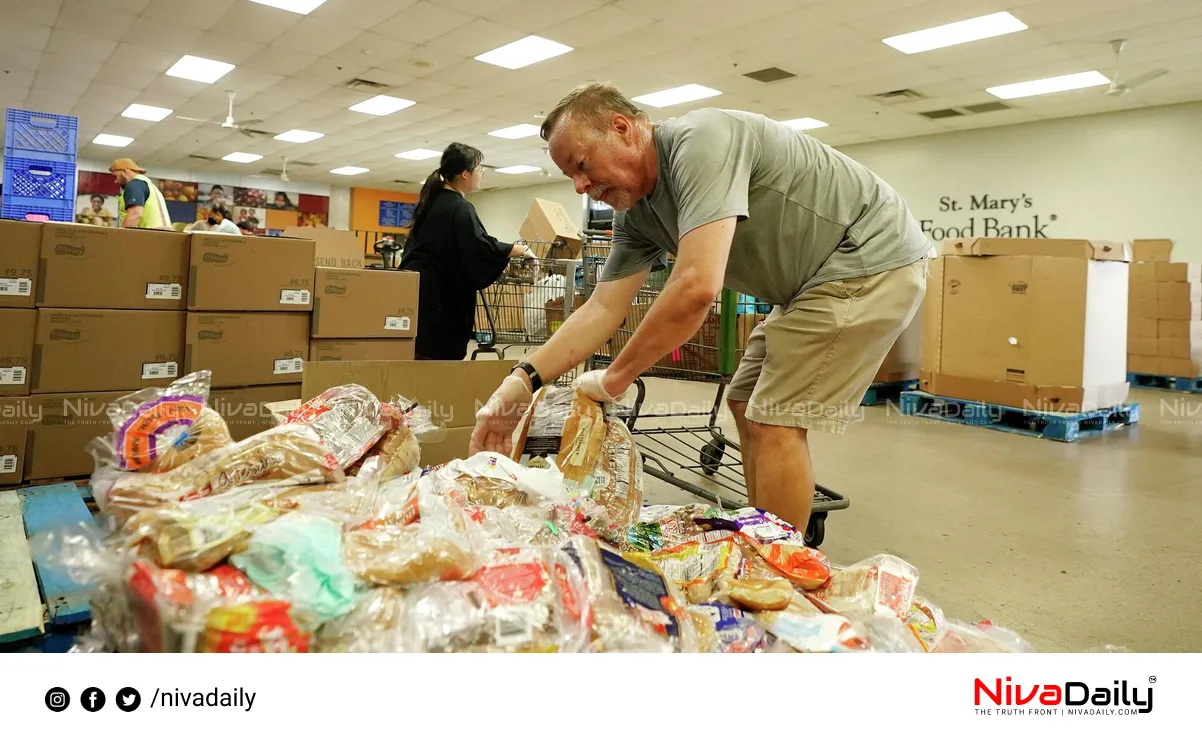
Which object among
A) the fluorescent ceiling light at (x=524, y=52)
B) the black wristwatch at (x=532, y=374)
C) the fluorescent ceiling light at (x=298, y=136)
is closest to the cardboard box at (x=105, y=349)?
the black wristwatch at (x=532, y=374)

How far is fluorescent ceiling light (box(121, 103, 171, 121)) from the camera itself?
10.4 meters

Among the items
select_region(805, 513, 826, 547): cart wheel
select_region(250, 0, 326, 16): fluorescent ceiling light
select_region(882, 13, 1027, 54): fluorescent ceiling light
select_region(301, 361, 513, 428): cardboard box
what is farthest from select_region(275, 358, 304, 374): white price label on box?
select_region(882, 13, 1027, 54): fluorescent ceiling light

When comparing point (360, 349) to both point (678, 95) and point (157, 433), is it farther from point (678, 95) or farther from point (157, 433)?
point (678, 95)

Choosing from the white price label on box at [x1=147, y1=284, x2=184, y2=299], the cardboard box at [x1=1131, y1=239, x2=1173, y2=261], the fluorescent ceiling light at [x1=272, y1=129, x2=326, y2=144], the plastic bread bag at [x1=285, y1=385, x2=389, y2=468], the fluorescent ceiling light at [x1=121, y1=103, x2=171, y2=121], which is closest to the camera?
the plastic bread bag at [x1=285, y1=385, x2=389, y2=468]

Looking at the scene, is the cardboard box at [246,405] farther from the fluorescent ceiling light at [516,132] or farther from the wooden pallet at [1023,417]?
the fluorescent ceiling light at [516,132]

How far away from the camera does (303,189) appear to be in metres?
17.9

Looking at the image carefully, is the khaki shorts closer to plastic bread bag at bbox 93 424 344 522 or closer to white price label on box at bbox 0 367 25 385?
plastic bread bag at bbox 93 424 344 522

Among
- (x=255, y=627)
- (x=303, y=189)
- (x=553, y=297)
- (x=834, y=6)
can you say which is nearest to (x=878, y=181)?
(x=255, y=627)

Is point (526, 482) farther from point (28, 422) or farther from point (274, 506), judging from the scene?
point (28, 422)

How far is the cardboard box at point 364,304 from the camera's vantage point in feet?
8.11

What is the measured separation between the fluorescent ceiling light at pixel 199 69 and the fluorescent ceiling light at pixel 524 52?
3.15 m

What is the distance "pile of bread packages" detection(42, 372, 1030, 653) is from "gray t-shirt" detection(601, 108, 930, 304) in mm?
521

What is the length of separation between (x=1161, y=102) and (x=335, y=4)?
879 centimetres

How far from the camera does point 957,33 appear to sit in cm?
640
